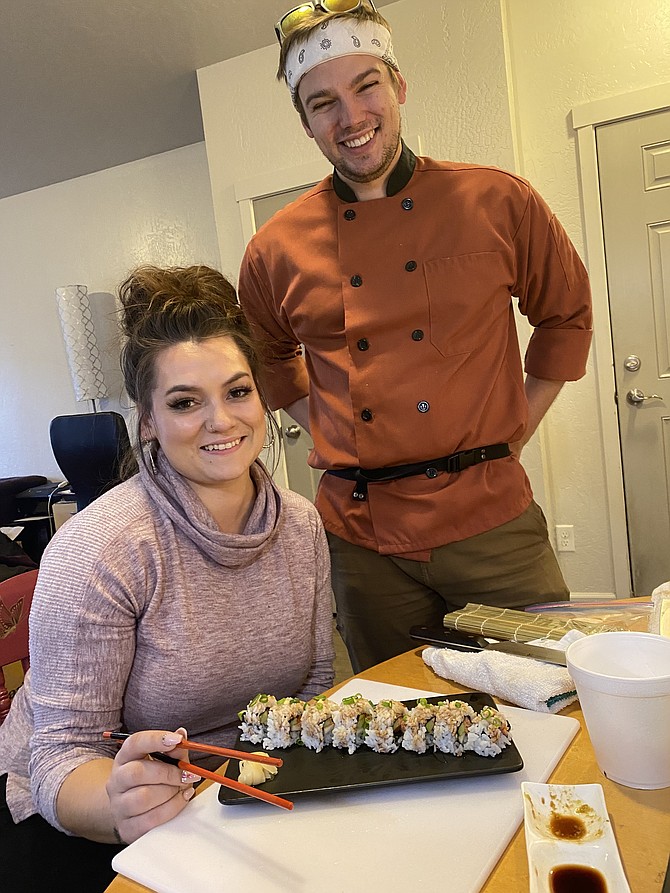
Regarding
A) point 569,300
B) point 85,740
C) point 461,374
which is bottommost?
point 85,740

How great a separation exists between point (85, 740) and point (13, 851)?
0.21 meters

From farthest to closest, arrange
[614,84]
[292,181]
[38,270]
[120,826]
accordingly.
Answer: [38,270] → [292,181] → [614,84] → [120,826]

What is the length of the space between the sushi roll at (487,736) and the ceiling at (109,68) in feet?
10.3

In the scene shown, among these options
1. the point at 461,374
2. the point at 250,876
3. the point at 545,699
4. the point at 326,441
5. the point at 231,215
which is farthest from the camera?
the point at 231,215

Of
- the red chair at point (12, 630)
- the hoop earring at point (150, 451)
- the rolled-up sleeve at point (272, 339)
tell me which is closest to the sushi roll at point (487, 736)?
the hoop earring at point (150, 451)

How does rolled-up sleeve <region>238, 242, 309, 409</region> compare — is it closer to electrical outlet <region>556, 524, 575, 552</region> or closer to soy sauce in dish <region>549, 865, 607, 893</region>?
soy sauce in dish <region>549, 865, 607, 893</region>

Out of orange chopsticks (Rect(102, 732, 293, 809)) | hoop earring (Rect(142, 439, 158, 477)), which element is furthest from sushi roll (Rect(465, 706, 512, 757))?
hoop earring (Rect(142, 439, 158, 477))

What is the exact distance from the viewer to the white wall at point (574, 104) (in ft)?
9.84

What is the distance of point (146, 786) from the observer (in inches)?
32.0

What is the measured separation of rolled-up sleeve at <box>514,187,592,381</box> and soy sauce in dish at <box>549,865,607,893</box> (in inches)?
50.4

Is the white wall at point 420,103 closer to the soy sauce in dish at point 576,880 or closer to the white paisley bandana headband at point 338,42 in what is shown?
the white paisley bandana headband at point 338,42

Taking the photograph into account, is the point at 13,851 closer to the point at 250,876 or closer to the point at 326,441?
the point at 250,876

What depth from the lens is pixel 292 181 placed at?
11.5ft

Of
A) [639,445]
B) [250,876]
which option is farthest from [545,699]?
[639,445]
